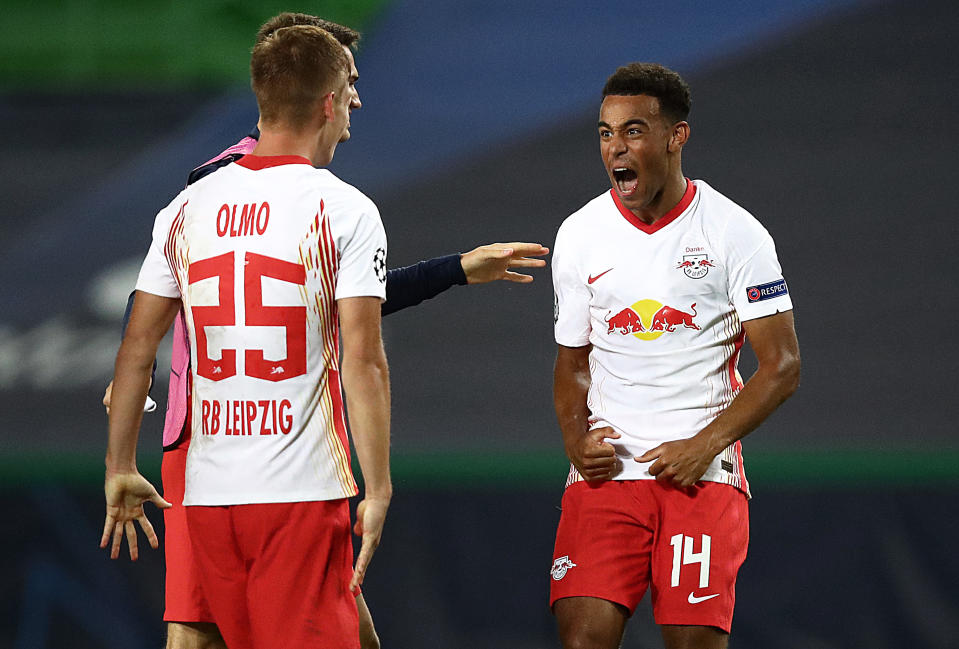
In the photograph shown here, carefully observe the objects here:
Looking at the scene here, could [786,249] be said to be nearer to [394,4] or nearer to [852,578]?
[852,578]

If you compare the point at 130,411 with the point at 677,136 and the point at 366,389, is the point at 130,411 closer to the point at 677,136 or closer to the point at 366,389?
the point at 366,389

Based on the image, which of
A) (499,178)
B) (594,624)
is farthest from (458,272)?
(499,178)

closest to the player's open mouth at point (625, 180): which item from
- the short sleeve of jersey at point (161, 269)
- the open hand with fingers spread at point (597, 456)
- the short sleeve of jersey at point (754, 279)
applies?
the short sleeve of jersey at point (754, 279)

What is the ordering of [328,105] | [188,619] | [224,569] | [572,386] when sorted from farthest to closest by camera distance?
[572,386] < [188,619] < [328,105] < [224,569]

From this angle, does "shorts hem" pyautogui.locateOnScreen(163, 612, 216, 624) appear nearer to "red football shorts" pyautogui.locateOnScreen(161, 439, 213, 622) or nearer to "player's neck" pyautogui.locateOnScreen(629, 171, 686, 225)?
"red football shorts" pyautogui.locateOnScreen(161, 439, 213, 622)

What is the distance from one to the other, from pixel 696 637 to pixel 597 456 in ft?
1.88

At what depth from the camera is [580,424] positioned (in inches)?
141

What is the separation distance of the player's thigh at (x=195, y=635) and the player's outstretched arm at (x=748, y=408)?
1.29m

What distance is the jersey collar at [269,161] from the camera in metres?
2.78

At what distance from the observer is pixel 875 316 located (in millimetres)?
5664

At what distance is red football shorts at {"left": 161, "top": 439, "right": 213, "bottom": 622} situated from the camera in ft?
10.4

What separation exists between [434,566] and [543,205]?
1.82 metres

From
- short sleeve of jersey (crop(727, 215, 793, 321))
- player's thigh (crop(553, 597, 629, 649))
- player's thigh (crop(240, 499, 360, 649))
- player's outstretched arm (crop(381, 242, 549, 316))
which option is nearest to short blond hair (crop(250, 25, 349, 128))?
player's outstretched arm (crop(381, 242, 549, 316))

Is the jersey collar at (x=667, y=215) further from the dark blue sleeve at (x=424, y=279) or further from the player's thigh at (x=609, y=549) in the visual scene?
the player's thigh at (x=609, y=549)
